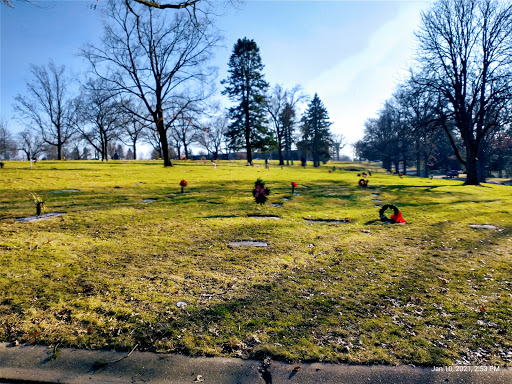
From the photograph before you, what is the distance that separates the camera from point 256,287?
350 cm

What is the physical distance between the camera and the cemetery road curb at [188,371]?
2.04m

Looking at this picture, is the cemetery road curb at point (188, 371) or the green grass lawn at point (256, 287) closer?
the cemetery road curb at point (188, 371)

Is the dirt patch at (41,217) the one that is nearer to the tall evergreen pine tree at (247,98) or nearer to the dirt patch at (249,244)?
the dirt patch at (249,244)

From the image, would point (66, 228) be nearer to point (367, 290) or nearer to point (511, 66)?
point (367, 290)

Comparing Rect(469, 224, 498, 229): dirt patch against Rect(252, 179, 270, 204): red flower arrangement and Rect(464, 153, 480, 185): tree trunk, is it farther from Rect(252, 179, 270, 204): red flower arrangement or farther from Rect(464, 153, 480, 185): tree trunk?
Rect(464, 153, 480, 185): tree trunk

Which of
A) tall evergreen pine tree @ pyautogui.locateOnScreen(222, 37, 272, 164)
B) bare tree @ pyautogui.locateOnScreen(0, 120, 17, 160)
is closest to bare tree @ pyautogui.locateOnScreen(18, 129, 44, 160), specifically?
bare tree @ pyautogui.locateOnScreen(0, 120, 17, 160)

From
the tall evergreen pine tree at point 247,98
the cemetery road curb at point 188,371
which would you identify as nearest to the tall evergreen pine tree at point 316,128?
the tall evergreen pine tree at point 247,98

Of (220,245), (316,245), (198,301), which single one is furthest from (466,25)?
(198,301)

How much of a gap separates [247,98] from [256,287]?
3335cm

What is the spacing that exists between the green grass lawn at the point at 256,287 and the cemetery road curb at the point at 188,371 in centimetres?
10

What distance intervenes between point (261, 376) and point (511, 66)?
78.2ft

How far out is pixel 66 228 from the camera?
5371 mm

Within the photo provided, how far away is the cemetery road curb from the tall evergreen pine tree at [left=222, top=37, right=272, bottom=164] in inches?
1239

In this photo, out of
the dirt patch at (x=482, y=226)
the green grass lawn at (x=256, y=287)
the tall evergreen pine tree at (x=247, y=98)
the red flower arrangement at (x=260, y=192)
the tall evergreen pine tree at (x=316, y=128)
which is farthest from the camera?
the tall evergreen pine tree at (x=316, y=128)
